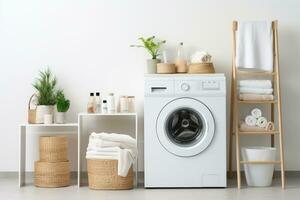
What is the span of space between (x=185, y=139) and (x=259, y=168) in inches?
26.8

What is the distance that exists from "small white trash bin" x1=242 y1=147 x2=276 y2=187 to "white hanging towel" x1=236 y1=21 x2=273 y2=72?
0.74 meters

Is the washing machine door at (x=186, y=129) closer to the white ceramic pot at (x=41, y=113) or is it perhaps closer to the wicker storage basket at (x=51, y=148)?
the wicker storage basket at (x=51, y=148)

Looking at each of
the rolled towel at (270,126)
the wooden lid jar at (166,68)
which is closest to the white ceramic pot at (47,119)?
the wooden lid jar at (166,68)

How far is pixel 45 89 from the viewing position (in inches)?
199

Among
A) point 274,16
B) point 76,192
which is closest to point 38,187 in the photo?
point 76,192

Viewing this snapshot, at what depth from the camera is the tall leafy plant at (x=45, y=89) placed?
5.03m

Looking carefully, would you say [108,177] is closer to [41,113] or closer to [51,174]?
[51,174]

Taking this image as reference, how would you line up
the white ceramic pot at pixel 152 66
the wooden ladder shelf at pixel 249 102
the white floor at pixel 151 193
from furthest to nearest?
the white ceramic pot at pixel 152 66 → the wooden ladder shelf at pixel 249 102 → the white floor at pixel 151 193

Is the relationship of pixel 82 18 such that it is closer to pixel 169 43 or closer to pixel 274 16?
pixel 169 43

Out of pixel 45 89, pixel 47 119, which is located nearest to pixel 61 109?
pixel 47 119

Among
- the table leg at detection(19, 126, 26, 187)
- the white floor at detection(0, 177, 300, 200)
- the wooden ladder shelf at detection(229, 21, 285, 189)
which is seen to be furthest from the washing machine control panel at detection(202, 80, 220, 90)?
the table leg at detection(19, 126, 26, 187)

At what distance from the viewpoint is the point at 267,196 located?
4.27 m

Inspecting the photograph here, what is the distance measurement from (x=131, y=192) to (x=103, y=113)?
766mm

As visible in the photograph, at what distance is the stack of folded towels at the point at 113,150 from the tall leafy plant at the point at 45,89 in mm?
630
